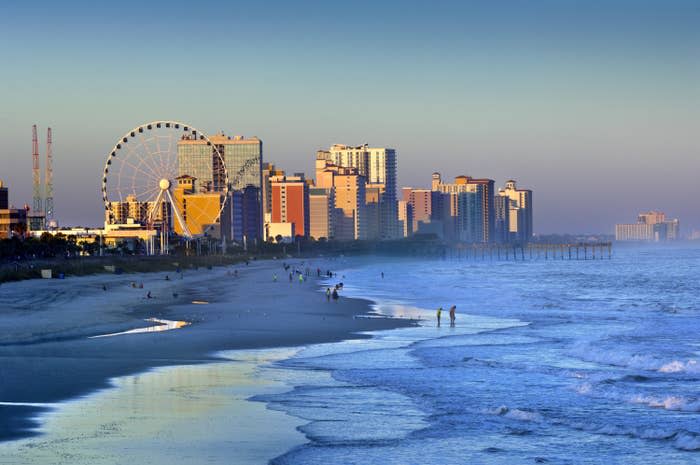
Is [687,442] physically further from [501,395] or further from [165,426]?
[165,426]

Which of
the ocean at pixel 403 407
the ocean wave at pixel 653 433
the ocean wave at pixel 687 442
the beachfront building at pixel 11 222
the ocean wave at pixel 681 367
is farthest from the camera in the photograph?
the beachfront building at pixel 11 222

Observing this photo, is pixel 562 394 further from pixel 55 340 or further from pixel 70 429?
pixel 55 340

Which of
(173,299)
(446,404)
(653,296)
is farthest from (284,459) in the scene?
(653,296)

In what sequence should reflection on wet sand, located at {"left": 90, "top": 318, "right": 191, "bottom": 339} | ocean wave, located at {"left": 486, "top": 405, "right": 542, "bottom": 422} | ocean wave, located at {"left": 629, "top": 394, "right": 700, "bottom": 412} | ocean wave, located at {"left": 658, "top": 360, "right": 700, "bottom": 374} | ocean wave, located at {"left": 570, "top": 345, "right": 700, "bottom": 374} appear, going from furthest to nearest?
reflection on wet sand, located at {"left": 90, "top": 318, "right": 191, "bottom": 339}, ocean wave, located at {"left": 570, "top": 345, "right": 700, "bottom": 374}, ocean wave, located at {"left": 658, "top": 360, "right": 700, "bottom": 374}, ocean wave, located at {"left": 629, "top": 394, "right": 700, "bottom": 412}, ocean wave, located at {"left": 486, "top": 405, "right": 542, "bottom": 422}

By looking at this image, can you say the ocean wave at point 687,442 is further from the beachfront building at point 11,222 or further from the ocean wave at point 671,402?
the beachfront building at point 11,222

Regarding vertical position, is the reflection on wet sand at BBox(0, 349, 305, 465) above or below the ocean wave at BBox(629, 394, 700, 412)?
above

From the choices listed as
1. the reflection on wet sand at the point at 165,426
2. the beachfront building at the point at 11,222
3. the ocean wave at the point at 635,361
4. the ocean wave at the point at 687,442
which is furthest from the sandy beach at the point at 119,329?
the beachfront building at the point at 11,222

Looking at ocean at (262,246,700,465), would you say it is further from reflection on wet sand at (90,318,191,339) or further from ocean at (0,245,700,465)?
reflection on wet sand at (90,318,191,339)

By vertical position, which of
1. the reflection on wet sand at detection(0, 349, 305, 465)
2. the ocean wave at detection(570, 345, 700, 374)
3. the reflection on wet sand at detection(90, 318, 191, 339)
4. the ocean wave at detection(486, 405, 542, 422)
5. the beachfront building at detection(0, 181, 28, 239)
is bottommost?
the ocean wave at detection(570, 345, 700, 374)

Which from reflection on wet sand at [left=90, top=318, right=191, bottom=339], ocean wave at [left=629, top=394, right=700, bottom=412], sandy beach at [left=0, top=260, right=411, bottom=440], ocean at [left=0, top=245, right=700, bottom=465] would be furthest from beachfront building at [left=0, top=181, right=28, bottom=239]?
ocean wave at [left=629, top=394, right=700, bottom=412]
